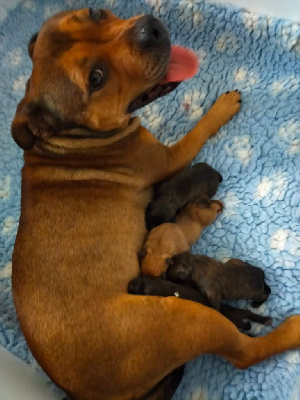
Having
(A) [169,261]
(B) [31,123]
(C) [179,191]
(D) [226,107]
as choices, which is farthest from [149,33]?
(A) [169,261]

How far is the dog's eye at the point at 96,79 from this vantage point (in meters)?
2.64

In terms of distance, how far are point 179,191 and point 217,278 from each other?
63 cm

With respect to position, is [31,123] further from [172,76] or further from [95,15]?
[172,76]

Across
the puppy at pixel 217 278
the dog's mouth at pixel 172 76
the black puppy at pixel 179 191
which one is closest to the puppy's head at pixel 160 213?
the black puppy at pixel 179 191

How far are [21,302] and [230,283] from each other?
3.89 ft

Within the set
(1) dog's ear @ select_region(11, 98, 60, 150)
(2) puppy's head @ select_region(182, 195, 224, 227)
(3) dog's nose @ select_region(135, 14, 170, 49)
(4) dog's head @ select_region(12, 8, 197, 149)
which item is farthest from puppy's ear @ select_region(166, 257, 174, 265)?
(3) dog's nose @ select_region(135, 14, 170, 49)

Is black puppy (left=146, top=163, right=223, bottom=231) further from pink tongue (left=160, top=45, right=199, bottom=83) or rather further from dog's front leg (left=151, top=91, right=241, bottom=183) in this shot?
pink tongue (left=160, top=45, right=199, bottom=83)

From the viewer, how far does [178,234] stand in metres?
3.09

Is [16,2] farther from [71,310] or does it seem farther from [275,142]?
[71,310]

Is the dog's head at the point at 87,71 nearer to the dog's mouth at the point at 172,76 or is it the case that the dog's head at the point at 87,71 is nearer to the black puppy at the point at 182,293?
the dog's mouth at the point at 172,76

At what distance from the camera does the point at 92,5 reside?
15.5 ft

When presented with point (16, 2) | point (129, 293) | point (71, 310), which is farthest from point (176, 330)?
point (16, 2)

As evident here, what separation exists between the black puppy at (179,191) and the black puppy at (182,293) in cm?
47

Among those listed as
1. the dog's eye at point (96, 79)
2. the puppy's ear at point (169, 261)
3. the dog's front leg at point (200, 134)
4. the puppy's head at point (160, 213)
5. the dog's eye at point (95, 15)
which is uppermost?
the dog's eye at point (95, 15)
